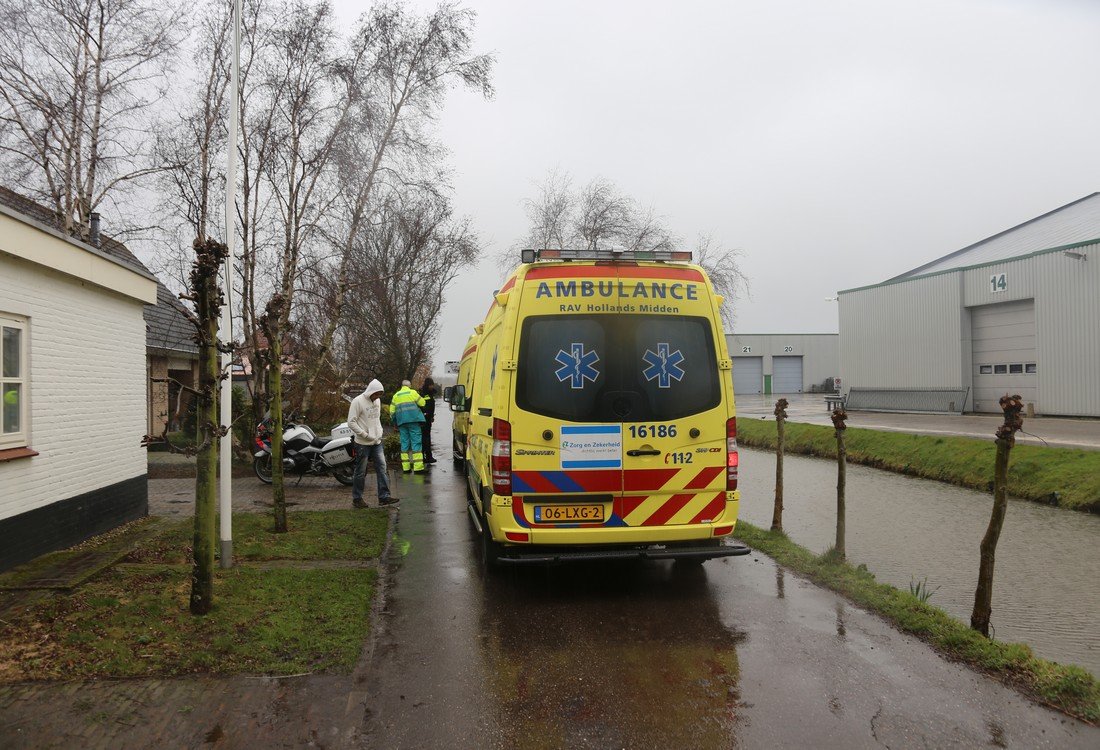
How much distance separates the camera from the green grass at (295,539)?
6.82 metres

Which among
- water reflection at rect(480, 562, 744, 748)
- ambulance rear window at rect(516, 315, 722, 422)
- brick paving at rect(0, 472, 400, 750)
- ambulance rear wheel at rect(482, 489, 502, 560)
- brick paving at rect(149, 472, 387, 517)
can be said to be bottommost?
brick paving at rect(149, 472, 387, 517)

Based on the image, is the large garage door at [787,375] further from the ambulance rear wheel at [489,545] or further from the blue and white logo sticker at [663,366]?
the blue and white logo sticker at [663,366]

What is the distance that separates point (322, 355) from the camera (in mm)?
14148

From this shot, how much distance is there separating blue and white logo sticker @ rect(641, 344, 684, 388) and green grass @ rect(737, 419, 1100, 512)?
7.54m

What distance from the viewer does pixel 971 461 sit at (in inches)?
504

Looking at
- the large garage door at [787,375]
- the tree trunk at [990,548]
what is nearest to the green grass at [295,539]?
the tree trunk at [990,548]

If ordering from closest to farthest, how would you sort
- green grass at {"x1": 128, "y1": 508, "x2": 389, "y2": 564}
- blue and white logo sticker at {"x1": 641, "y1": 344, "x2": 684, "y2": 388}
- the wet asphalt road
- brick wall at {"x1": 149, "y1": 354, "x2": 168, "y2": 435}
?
the wet asphalt road, blue and white logo sticker at {"x1": 641, "y1": 344, "x2": 684, "y2": 388}, green grass at {"x1": 128, "y1": 508, "x2": 389, "y2": 564}, brick wall at {"x1": 149, "y1": 354, "x2": 168, "y2": 435}

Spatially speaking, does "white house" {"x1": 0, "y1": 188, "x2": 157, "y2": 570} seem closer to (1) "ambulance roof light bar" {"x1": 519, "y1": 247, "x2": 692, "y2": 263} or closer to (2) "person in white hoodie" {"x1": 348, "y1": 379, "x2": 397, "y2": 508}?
(2) "person in white hoodie" {"x1": 348, "y1": 379, "x2": 397, "y2": 508}

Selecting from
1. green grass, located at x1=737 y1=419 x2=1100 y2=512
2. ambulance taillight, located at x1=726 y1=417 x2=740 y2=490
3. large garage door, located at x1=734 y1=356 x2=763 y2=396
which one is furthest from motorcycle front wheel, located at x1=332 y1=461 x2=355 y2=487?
large garage door, located at x1=734 y1=356 x2=763 y2=396

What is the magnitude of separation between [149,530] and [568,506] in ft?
16.6

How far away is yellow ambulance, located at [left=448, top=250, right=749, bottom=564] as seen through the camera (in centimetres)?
557

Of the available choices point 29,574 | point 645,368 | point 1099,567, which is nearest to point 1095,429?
point 1099,567

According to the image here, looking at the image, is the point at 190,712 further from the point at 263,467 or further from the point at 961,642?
the point at 263,467

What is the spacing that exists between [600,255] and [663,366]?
3.31ft
